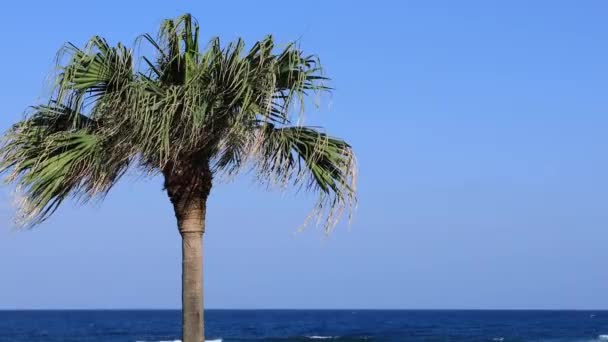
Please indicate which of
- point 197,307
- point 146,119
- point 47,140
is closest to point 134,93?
point 146,119

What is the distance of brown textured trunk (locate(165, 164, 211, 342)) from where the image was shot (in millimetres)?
9789

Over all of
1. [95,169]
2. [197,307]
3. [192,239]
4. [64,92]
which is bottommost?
[197,307]

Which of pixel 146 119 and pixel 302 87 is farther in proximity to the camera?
pixel 302 87

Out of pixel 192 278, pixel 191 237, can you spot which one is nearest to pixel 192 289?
pixel 192 278

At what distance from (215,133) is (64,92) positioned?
1.41m

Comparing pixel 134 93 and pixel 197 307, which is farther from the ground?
pixel 134 93

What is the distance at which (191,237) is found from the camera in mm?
10023

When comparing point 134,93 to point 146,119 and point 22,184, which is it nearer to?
point 146,119

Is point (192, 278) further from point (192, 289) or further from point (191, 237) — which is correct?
point (191, 237)

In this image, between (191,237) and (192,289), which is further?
(191,237)

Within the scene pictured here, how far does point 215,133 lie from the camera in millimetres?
9773

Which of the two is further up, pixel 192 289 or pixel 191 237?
pixel 191 237

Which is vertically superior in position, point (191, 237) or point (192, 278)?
point (191, 237)

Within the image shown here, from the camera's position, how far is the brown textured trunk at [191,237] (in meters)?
9.79
